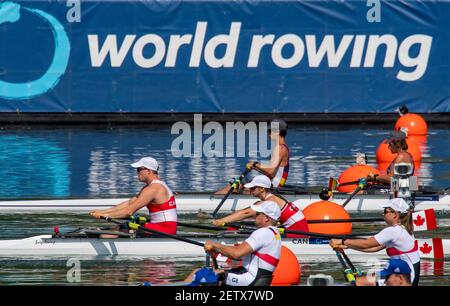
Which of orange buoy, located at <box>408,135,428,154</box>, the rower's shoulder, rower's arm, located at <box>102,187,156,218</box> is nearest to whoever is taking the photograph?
rower's arm, located at <box>102,187,156,218</box>

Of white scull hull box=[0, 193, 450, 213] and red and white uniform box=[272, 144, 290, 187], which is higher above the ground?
red and white uniform box=[272, 144, 290, 187]

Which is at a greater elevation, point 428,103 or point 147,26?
point 147,26

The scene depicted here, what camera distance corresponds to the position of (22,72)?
3406cm

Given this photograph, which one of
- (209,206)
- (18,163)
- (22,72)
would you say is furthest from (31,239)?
(22,72)

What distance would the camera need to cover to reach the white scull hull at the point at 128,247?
54.9 ft

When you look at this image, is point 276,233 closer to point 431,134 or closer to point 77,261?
point 77,261

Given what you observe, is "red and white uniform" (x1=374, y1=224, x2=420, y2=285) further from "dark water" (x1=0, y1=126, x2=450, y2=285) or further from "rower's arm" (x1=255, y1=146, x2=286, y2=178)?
"rower's arm" (x1=255, y1=146, x2=286, y2=178)

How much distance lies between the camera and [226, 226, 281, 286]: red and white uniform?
42.5 ft

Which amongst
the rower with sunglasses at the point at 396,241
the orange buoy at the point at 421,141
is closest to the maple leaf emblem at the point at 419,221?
the rower with sunglasses at the point at 396,241

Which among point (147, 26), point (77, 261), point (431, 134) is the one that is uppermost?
point (147, 26)

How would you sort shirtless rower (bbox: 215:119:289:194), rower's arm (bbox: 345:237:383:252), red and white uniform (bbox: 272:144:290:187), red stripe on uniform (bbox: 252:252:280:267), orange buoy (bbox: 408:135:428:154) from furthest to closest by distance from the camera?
orange buoy (bbox: 408:135:428:154) < red and white uniform (bbox: 272:144:290:187) < shirtless rower (bbox: 215:119:289:194) < rower's arm (bbox: 345:237:383:252) < red stripe on uniform (bbox: 252:252:280:267)

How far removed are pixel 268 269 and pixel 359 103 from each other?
2195 centimetres

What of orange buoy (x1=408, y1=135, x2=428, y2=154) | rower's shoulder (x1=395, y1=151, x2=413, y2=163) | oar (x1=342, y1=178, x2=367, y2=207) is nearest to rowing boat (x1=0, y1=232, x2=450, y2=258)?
rower's shoulder (x1=395, y1=151, x2=413, y2=163)

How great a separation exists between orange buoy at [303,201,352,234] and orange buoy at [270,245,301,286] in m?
3.42
